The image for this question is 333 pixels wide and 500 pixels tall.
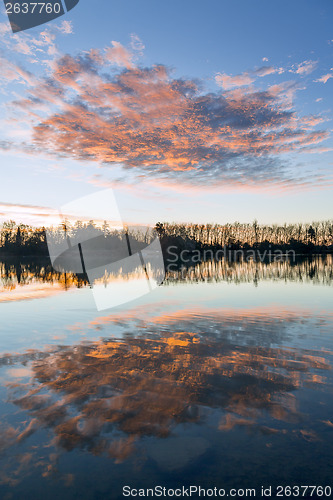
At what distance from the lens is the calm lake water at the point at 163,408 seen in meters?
4.90

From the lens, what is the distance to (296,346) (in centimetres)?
1138

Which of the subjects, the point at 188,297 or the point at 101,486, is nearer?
the point at 101,486

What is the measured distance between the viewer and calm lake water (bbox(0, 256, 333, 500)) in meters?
4.90

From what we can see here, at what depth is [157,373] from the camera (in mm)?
8922

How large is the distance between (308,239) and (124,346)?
199261 millimetres

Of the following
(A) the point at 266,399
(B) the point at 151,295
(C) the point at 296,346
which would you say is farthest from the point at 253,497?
(B) the point at 151,295

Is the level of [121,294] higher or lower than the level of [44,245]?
lower

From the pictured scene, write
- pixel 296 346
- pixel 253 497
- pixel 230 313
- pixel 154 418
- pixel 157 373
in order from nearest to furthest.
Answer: pixel 253 497, pixel 154 418, pixel 157 373, pixel 296 346, pixel 230 313

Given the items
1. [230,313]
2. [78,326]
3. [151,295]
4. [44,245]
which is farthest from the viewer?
[44,245]

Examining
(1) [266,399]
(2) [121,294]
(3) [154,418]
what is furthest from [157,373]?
(2) [121,294]

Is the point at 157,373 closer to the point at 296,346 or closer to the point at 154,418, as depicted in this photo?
the point at 154,418

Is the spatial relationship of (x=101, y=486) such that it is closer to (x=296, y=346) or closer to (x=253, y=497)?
(x=253, y=497)

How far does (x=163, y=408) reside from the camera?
6824 millimetres

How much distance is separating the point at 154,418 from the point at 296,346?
22.7ft
